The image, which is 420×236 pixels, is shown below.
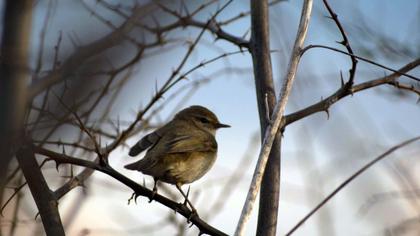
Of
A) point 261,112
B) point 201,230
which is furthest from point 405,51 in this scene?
point 201,230

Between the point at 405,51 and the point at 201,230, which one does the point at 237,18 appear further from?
the point at 201,230

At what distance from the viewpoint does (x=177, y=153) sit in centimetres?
456

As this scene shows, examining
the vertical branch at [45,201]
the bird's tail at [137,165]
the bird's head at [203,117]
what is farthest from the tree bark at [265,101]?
the bird's head at [203,117]

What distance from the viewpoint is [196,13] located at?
4746 mm

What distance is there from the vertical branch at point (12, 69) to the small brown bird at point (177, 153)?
9.92 ft

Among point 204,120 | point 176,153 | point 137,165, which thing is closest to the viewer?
point 137,165

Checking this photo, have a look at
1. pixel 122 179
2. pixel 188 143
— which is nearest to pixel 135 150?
pixel 188 143

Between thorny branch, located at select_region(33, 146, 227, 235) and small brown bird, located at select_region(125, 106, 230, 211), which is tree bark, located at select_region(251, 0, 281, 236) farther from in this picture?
small brown bird, located at select_region(125, 106, 230, 211)

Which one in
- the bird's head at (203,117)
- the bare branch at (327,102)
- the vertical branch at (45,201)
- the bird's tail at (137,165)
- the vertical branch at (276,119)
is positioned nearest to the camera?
the vertical branch at (45,201)

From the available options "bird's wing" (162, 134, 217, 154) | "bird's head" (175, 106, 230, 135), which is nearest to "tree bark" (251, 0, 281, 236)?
"bird's wing" (162, 134, 217, 154)

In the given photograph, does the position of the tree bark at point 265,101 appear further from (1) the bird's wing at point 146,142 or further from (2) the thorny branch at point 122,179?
(1) the bird's wing at point 146,142

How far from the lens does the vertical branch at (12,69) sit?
0.81m

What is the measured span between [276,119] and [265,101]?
46 centimetres

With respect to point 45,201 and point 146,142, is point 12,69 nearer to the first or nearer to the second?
point 45,201
